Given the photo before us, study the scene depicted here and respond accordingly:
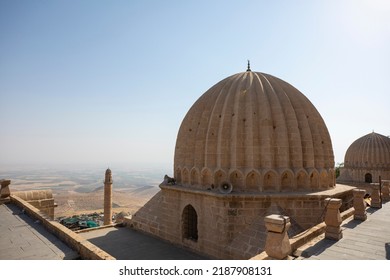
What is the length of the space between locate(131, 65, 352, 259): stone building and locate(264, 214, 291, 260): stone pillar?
335 cm

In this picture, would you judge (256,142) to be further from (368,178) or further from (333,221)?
(368,178)

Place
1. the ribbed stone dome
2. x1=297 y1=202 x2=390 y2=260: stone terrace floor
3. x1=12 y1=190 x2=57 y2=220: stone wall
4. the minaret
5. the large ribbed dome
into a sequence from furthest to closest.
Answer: the ribbed stone dome, the minaret, x1=12 y1=190 x2=57 y2=220: stone wall, the large ribbed dome, x1=297 y1=202 x2=390 y2=260: stone terrace floor

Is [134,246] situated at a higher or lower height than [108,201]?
lower

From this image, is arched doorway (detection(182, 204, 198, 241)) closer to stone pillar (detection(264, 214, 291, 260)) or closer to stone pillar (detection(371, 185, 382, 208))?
stone pillar (detection(264, 214, 291, 260))

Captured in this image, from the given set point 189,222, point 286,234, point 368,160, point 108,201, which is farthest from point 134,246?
point 368,160

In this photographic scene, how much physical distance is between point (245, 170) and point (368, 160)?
79.4 ft

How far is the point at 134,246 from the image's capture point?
1207 cm

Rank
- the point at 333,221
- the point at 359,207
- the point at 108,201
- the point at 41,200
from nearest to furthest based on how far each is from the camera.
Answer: the point at 333,221 → the point at 359,207 → the point at 41,200 → the point at 108,201

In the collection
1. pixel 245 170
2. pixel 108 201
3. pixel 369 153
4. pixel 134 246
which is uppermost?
pixel 369 153

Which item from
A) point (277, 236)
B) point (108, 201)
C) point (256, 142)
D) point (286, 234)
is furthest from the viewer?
point (108, 201)

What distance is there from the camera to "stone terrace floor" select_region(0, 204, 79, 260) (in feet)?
20.9

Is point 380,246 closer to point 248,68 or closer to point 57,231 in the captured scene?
point 57,231

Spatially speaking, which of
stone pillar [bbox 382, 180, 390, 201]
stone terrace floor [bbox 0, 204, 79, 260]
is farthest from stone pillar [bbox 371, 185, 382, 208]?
stone terrace floor [bbox 0, 204, 79, 260]

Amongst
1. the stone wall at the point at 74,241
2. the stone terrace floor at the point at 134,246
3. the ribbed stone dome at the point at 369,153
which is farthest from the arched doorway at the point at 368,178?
the stone wall at the point at 74,241
